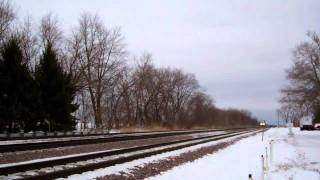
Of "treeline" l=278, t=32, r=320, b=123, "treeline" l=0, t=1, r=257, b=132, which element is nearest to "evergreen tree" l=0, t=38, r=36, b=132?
"treeline" l=0, t=1, r=257, b=132

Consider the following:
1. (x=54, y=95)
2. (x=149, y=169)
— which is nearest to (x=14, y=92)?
(x=54, y=95)

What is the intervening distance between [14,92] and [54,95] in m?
6.37

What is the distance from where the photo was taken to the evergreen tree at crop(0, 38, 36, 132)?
37594 mm

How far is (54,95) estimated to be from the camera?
4481cm

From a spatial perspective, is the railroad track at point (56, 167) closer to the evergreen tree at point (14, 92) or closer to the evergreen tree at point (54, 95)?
the evergreen tree at point (14, 92)

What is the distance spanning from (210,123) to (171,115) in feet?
66.4

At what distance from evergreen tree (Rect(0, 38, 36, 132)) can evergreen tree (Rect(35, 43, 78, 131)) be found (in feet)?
9.75

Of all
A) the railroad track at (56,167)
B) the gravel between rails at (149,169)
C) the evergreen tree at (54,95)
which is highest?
the evergreen tree at (54,95)

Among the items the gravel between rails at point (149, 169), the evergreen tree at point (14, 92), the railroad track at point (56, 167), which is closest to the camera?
the railroad track at point (56, 167)

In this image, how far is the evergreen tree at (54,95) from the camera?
4428 cm

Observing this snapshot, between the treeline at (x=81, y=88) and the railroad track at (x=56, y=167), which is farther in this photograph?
the treeline at (x=81, y=88)

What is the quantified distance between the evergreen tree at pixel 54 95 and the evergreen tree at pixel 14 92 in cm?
297

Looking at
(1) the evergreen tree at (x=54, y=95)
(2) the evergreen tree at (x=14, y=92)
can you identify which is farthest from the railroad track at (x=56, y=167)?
(1) the evergreen tree at (x=54, y=95)

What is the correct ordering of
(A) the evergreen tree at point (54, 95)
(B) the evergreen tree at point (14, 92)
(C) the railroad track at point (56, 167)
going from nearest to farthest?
1. (C) the railroad track at point (56, 167)
2. (B) the evergreen tree at point (14, 92)
3. (A) the evergreen tree at point (54, 95)
